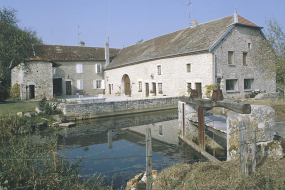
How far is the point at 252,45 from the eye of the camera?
69.3ft

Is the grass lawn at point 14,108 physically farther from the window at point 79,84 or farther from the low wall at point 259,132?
the window at point 79,84

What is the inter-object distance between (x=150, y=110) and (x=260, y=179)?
589 inches

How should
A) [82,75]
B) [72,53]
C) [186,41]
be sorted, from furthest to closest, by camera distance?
[72,53]
[82,75]
[186,41]

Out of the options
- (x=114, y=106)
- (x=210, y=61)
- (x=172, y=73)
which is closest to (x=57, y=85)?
(x=114, y=106)

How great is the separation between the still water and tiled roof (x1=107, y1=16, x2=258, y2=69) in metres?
7.85

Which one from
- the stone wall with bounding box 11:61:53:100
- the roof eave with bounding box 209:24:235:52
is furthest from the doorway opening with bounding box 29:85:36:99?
the roof eave with bounding box 209:24:235:52

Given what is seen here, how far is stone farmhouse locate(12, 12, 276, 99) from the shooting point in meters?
19.2

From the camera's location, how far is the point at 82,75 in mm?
32094

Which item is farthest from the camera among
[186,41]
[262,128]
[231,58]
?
[186,41]

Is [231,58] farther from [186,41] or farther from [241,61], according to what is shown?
[186,41]

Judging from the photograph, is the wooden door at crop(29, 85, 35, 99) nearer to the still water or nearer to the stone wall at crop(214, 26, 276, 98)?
the still water

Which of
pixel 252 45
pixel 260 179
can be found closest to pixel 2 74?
pixel 260 179

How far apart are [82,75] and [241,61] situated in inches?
816

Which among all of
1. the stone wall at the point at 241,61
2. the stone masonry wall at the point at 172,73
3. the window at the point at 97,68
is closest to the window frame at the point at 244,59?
the stone wall at the point at 241,61
